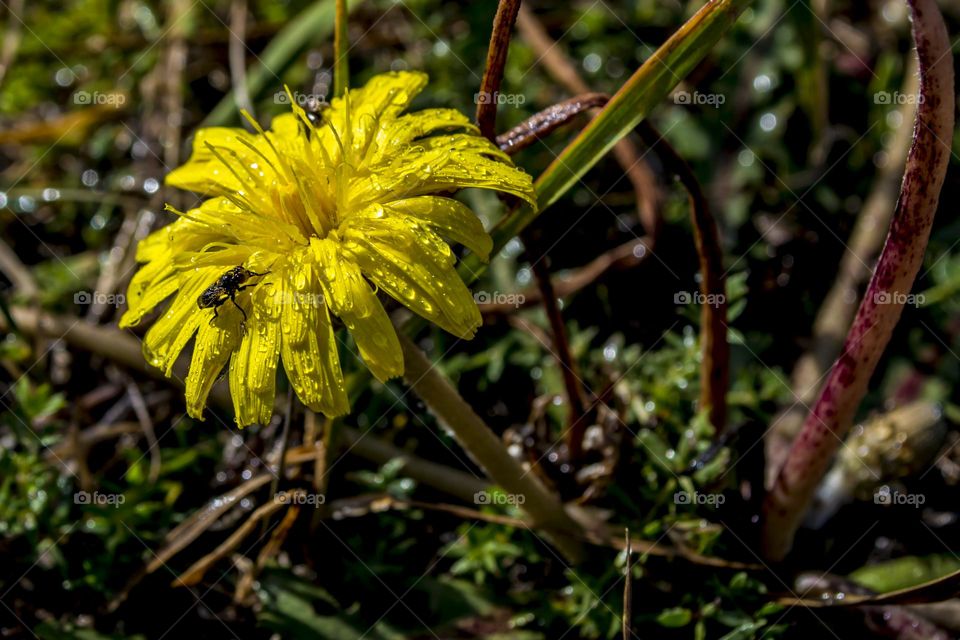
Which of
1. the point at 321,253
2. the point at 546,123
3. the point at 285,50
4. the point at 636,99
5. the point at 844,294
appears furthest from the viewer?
the point at 285,50

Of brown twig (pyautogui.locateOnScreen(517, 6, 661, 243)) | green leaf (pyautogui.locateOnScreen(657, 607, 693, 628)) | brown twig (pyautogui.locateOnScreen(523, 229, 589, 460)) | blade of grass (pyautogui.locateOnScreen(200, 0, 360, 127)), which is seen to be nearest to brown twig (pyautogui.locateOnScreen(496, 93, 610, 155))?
brown twig (pyautogui.locateOnScreen(523, 229, 589, 460))

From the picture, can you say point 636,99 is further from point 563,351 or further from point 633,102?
point 563,351

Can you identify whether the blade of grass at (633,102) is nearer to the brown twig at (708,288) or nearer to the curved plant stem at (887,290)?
the brown twig at (708,288)

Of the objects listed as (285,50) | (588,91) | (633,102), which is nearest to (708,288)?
(633,102)

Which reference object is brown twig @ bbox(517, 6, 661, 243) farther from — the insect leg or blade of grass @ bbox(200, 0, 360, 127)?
the insect leg

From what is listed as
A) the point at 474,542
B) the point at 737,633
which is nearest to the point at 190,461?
the point at 474,542

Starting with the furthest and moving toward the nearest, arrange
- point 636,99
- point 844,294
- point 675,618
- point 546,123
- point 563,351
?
point 844,294 < point 563,351 < point 675,618 < point 546,123 < point 636,99
